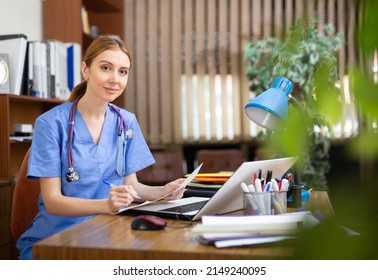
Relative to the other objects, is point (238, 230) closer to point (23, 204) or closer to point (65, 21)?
point (23, 204)

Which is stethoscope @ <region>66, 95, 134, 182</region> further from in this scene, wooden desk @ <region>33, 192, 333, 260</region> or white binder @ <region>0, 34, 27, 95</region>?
white binder @ <region>0, 34, 27, 95</region>

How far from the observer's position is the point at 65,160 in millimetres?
1682

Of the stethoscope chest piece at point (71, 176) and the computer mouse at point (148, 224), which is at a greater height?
the stethoscope chest piece at point (71, 176)

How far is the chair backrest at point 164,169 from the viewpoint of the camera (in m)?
5.02

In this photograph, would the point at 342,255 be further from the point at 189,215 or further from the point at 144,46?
the point at 144,46

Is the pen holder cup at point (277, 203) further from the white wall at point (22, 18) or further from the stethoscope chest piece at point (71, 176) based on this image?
the white wall at point (22, 18)

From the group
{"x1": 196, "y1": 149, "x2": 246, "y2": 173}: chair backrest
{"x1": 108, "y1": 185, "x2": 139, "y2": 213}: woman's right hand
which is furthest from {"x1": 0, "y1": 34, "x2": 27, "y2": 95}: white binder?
{"x1": 196, "y1": 149, "x2": 246, "y2": 173}: chair backrest

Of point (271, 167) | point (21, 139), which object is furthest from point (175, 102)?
point (271, 167)

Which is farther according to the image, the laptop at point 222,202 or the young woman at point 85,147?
the young woman at point 85,147

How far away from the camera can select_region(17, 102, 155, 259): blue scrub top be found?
163 cm

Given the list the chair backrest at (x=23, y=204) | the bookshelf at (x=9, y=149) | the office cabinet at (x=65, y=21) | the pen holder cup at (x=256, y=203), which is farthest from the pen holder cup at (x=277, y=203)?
the office cabinet at (x=65, y=21)

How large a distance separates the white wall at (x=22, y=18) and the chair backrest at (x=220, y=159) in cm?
196

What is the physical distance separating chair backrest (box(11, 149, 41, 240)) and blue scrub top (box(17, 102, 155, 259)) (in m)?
0.08
